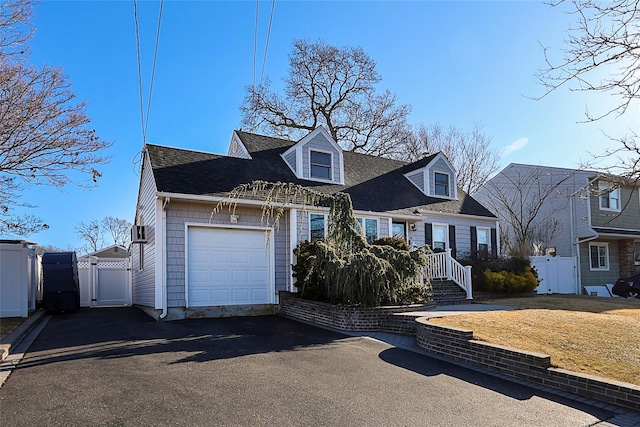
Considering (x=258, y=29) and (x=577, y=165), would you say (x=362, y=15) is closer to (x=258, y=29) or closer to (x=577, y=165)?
(x=258, y=29)

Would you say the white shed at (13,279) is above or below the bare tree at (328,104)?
below

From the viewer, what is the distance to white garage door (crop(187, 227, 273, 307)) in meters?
12.0

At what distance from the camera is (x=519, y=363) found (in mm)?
6043

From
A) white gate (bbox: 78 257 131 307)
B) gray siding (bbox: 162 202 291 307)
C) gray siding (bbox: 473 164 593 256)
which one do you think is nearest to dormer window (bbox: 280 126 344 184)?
gray siding (bbox: 162 202 291 307)

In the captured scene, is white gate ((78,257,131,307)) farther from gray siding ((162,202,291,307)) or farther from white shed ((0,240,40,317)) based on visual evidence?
gray siding ((162,202,291,307))

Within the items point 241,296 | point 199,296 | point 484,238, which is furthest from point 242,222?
point 484,238

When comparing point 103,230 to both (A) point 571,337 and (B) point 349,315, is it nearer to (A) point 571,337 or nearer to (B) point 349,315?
(B) point 349,315

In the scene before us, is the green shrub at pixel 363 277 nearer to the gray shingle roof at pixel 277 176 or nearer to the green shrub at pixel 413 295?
the green shrub at pixel 413 295

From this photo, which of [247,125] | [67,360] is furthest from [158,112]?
[247,125]

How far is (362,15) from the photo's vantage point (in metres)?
10.4

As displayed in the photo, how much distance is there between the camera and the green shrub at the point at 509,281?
1516 cm

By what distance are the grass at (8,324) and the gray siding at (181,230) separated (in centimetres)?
347

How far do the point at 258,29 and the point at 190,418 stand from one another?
922 centimetres

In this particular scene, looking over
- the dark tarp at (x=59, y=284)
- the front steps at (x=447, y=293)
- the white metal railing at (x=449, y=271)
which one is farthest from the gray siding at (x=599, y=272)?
the dark tarp at (x=59, y=284)
